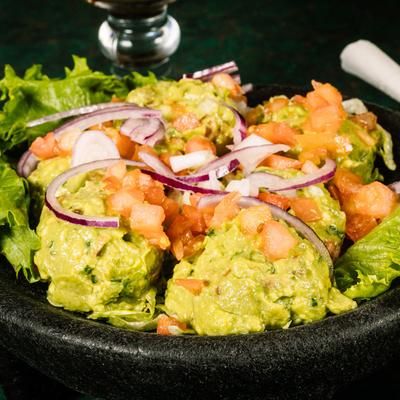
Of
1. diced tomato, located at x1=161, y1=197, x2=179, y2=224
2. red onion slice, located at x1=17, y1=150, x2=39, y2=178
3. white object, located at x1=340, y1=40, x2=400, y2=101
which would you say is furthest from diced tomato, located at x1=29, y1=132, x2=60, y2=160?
white object, located at x1=340, y1=40, x2=400, y2=101

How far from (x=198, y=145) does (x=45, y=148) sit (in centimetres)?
54

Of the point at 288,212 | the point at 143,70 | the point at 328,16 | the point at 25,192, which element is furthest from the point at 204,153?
the point at 328,16

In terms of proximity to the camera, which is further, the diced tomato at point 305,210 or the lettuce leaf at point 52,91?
the lettuce leaf at point 52,91

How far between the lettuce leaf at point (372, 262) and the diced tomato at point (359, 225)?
10cm

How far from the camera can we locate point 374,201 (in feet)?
8.70

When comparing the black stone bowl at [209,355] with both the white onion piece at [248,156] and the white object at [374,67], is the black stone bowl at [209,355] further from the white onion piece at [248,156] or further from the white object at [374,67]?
the white object at [374,67]

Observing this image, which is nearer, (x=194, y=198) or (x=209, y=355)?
(x=209, y=355)

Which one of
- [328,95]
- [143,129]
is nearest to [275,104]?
[328,95]

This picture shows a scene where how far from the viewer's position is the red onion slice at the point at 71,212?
7.74 ft

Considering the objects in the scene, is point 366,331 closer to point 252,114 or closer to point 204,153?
point 204,153

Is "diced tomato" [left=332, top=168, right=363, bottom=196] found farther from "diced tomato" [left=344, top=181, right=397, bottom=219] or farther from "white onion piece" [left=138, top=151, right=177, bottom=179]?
"white onion piece" [left=138, top=151, right=177, bottom=179]

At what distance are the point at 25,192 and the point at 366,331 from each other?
1.23 m

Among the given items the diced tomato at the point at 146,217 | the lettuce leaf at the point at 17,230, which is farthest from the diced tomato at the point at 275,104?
the lettuce leaf at the point at 17,230

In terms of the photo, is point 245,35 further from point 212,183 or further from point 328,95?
point 212,183
